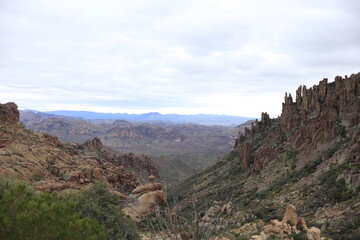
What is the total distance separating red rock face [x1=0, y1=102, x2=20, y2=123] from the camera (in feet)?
179

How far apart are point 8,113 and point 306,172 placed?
2293 inches

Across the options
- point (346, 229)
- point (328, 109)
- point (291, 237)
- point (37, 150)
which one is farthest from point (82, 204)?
point (328, 109)

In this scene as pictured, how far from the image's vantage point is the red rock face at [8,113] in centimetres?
5470

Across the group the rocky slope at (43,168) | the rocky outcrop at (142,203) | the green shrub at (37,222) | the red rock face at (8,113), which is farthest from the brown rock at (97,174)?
the green shrub at (37,222)

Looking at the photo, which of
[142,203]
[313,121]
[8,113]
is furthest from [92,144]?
[313,121]

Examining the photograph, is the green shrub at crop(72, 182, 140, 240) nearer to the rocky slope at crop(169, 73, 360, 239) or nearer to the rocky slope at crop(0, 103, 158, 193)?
the rocky slope at crop(169, 73, 360, 239)

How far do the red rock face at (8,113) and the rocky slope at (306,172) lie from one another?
126 ft

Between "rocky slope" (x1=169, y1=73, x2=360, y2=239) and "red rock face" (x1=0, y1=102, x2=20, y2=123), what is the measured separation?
3855 centimetres

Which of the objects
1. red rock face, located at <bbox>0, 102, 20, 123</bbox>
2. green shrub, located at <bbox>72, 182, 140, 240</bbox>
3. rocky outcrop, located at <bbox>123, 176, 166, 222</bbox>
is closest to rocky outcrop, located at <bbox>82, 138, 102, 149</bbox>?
red rock face, located at <bbox>0, 102, 20, 123</bbox>

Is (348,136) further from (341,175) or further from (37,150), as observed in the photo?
(37,150)

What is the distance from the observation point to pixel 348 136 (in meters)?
34.8

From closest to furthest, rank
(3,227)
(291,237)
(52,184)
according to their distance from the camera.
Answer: (3,227) → (291,237) → (52,184)

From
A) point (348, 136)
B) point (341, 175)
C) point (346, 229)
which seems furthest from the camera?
point (348, 136)

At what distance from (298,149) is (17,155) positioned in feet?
138
